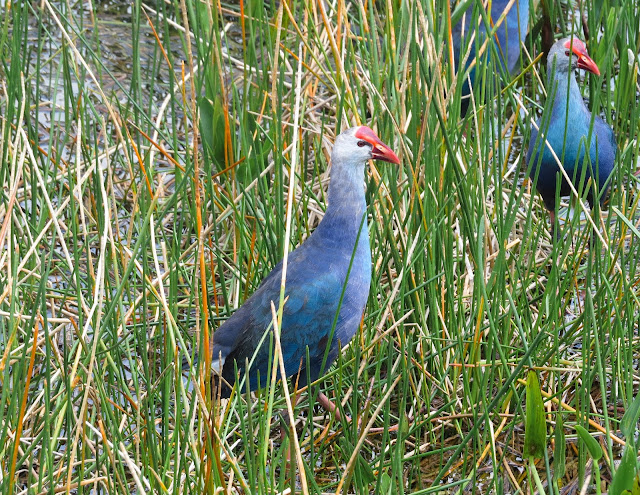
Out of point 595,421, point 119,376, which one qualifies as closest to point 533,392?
point 595,421

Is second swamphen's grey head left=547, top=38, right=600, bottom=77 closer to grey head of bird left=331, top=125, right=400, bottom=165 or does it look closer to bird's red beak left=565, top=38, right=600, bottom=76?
bird's red beak left=565, top=38, right=600, bottom=76

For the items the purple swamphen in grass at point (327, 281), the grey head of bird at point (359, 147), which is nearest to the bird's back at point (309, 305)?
the purple swamphen in grass at point (327, 281)

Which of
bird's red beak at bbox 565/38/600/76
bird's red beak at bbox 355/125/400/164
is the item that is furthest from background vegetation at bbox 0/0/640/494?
bird's red beak at bbox 565/38/600/76

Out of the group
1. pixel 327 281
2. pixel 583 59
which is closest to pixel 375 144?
pixel 327 281

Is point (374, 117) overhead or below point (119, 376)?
overhead

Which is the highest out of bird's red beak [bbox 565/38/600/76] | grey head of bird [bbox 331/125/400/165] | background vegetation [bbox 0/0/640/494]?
bird's red beak [bbox 565/38/600/76]

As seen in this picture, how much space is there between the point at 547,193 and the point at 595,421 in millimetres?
840

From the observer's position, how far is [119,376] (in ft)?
5.50

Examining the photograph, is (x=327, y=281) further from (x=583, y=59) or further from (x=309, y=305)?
(x=583, y=59)

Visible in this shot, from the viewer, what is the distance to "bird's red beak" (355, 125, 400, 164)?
6.05 ft

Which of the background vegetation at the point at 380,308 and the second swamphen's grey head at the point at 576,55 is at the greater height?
the second swamphen's grey head at the point at 576,55

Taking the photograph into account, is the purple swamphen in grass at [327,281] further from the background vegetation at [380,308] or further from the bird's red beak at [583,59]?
the bird's red beak at [583,59]

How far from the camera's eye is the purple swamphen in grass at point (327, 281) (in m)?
1.85

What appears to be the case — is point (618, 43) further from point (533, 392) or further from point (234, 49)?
point (533, 392)
